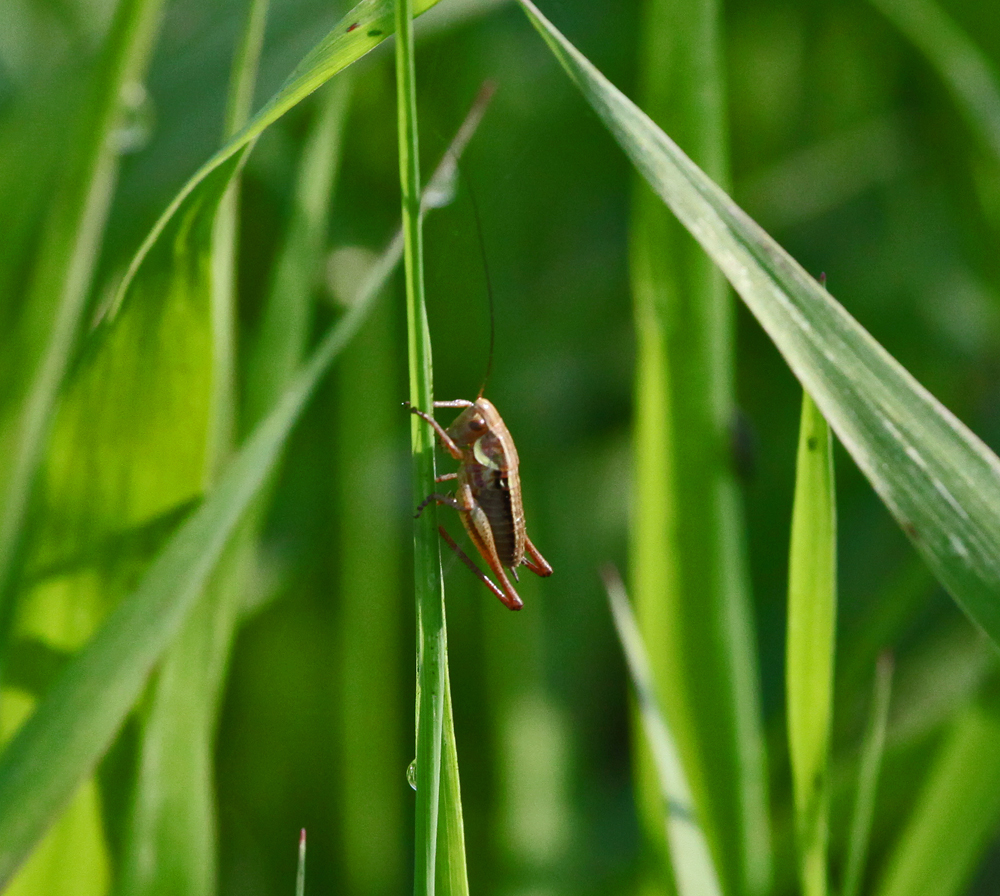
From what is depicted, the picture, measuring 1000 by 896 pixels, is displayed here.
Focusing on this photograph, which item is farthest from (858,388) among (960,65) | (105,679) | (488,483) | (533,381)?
(960,65)

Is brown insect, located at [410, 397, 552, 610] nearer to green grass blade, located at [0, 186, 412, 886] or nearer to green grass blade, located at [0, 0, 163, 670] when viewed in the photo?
green grass blade, located at [0, 186, 412, 886]

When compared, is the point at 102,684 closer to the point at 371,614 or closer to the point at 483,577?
the point at 483,577

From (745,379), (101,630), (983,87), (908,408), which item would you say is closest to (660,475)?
(908,408)

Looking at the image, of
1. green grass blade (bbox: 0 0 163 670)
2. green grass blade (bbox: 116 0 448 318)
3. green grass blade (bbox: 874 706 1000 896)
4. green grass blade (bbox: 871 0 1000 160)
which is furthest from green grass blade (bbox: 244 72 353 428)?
green grass blade (bbox: 871 0 1000 160)

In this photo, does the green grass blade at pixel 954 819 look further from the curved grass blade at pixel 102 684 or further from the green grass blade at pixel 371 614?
the curved grass blade at pixel 102 684

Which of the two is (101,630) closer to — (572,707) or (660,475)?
(660,475)

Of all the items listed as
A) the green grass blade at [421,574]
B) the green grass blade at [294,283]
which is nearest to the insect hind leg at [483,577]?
the green grass blade at [421,574]
